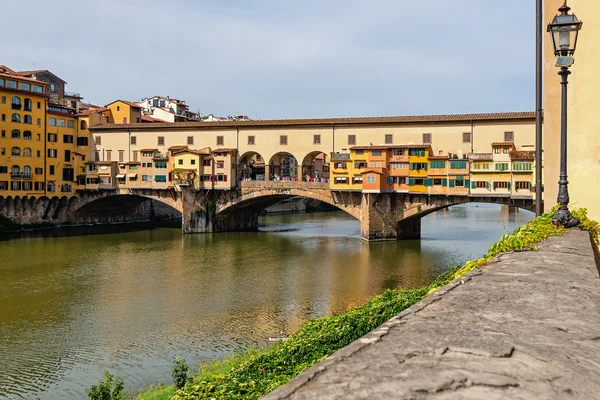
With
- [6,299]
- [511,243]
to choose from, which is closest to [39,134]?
[6,299]

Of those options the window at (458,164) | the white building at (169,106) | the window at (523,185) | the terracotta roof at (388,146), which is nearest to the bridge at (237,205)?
the window at (523,185)

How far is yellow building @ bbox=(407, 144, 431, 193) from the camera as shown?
127 ft

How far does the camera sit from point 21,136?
152 feet

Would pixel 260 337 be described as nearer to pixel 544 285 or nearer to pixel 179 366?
pixel 179 366

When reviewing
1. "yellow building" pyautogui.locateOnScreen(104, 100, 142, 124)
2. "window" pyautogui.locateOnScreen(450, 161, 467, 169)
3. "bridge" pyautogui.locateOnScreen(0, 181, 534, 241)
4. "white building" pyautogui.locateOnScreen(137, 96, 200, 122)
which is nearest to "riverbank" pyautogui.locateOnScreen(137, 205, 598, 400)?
"window" pyautogui.locateOnScreen(450, 161, 467, 169)

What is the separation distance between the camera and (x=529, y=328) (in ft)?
8.78

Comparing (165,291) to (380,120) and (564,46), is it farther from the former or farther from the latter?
(380,120)

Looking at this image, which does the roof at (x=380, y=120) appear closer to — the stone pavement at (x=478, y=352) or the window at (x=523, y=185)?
the window at (x=523, y=185)

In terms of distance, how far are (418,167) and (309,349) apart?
1211 inches

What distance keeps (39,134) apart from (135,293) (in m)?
31.1

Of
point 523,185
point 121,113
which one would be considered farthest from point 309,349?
point 121,113

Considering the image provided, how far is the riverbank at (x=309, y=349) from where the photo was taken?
6.04 meters

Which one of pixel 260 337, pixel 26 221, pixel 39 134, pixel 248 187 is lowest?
pixel 260 337

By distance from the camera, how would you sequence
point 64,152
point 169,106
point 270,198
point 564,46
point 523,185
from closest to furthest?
point 564,46 < point 523,185 < point 270,198 < point 64,152 < point 169,106
